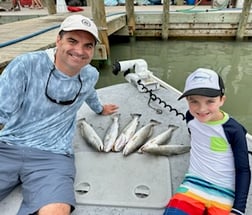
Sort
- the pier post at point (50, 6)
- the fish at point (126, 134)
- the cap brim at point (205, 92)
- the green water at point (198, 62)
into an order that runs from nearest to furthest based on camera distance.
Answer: the cap brim at point (205, 92) → the fish at point (126, 134) → the green water at point (198, 62) → the pier post at point (50, 6)

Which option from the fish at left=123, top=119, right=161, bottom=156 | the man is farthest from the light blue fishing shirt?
the fish at left=123, top=119, right=161, bottom=156

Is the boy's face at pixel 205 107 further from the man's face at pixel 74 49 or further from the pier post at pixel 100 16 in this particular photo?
the pier post at pixel 100 16

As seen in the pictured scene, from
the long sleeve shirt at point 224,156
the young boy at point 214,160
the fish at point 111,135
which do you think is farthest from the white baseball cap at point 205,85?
the fish at point 111,135

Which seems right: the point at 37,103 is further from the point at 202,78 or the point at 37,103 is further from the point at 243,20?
the point at 243,20

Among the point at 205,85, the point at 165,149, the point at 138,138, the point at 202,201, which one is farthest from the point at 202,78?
the point at 138,138

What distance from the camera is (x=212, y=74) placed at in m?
1.52

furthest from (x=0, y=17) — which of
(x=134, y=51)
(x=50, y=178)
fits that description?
(x=50, y=178)

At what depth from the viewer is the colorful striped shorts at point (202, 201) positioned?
1.45 meters

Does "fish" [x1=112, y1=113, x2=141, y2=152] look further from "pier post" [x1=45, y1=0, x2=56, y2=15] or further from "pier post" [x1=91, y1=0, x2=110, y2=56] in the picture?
"pier post" [x1=45, y1=0, x2=56, y2=15]

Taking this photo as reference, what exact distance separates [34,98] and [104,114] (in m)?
1.07

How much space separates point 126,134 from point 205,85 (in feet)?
3.58

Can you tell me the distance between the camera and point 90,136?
2.36 m

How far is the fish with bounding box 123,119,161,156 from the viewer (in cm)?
218

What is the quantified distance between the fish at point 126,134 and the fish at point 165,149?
0.76 ft
